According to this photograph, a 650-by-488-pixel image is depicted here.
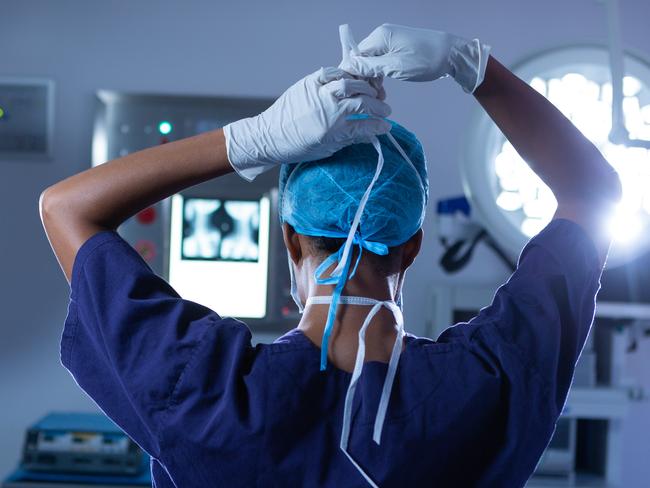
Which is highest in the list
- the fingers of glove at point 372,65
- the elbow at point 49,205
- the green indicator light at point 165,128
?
the green indicator light at point 165,128

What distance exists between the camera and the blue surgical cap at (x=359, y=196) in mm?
955

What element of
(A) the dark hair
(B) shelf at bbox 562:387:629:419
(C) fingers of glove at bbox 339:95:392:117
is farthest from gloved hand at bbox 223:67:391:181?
(B) shelf at bbox 562:387:629:419

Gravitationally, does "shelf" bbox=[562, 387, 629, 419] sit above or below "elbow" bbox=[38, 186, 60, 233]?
below

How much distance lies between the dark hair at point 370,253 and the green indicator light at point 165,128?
1626mm

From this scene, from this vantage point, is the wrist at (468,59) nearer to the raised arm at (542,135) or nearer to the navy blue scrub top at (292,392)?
the raised arm at (542,135)

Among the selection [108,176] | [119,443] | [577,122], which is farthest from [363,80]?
[119,443]

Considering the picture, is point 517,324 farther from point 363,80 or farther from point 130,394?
point 130,394

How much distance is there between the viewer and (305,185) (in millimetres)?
979

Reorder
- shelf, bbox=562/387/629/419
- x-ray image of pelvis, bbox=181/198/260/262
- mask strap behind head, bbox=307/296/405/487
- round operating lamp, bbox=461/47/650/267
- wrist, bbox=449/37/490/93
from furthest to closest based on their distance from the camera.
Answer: x-ray image of pelvis, bbox=181/198/260/262 → shelf, bbox=562/387/629/419 → round operating lamp, bbox=461/47/650/267 → wrist, bbox=449/37/490/93 → mask strap behind head, bbox=307/296/405/487

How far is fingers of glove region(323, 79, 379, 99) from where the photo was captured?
2.85 feet

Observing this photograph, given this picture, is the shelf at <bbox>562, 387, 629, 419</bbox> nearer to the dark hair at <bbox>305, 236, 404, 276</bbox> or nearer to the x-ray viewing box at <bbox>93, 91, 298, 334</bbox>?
the x-ray viewing box at <bbox>93, 91, 298, 334</bbox>

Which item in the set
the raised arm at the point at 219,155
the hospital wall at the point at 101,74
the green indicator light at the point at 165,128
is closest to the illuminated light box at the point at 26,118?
the hospital wall at the point at 101,74

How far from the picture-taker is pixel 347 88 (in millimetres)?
875

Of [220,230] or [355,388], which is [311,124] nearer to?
[355,388]
